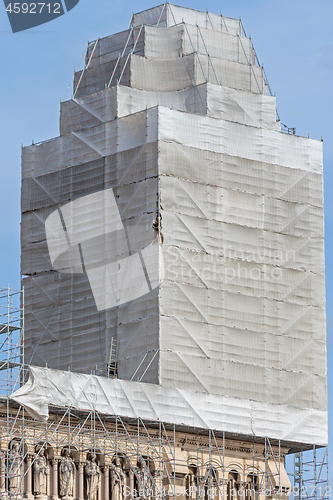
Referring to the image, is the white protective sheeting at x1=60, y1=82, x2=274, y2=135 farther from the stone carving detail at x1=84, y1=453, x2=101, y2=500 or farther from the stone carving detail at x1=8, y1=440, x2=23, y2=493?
the stone carving detail at x1=8, y1=440, x2=23, y2=493

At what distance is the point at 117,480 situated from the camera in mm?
67750

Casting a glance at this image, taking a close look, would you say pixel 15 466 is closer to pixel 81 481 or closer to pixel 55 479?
pixel 55 479

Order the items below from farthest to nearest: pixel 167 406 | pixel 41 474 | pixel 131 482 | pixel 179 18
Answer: pixel 179 18
pixel 167 406
pixel 131 482
pixel 41 474

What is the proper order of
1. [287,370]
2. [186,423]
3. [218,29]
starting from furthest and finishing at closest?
[218,29], [287,370], [186,423]

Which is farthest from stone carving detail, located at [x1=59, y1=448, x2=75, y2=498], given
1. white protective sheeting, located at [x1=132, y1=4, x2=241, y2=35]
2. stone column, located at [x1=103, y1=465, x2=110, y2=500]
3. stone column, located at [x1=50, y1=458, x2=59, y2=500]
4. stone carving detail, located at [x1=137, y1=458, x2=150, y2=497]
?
white protective sheeting, located at [x1=132, y1=4, x2=241, y2=35]

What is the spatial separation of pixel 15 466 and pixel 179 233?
598 inches

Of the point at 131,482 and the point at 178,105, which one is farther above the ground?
the point at 178,105

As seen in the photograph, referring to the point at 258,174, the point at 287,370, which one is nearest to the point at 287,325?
the point at 287,370

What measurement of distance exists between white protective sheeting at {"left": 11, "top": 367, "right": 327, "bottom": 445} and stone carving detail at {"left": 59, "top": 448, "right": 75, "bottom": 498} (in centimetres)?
237

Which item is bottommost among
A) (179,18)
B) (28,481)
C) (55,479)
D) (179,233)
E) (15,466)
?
(28,481)

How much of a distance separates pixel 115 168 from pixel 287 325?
1182cm

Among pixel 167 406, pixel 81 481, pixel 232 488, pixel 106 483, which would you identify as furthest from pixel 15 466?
pixel 232 488

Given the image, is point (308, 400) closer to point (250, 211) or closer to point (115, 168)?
point (250, 211)

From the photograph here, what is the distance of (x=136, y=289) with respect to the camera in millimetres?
71812
